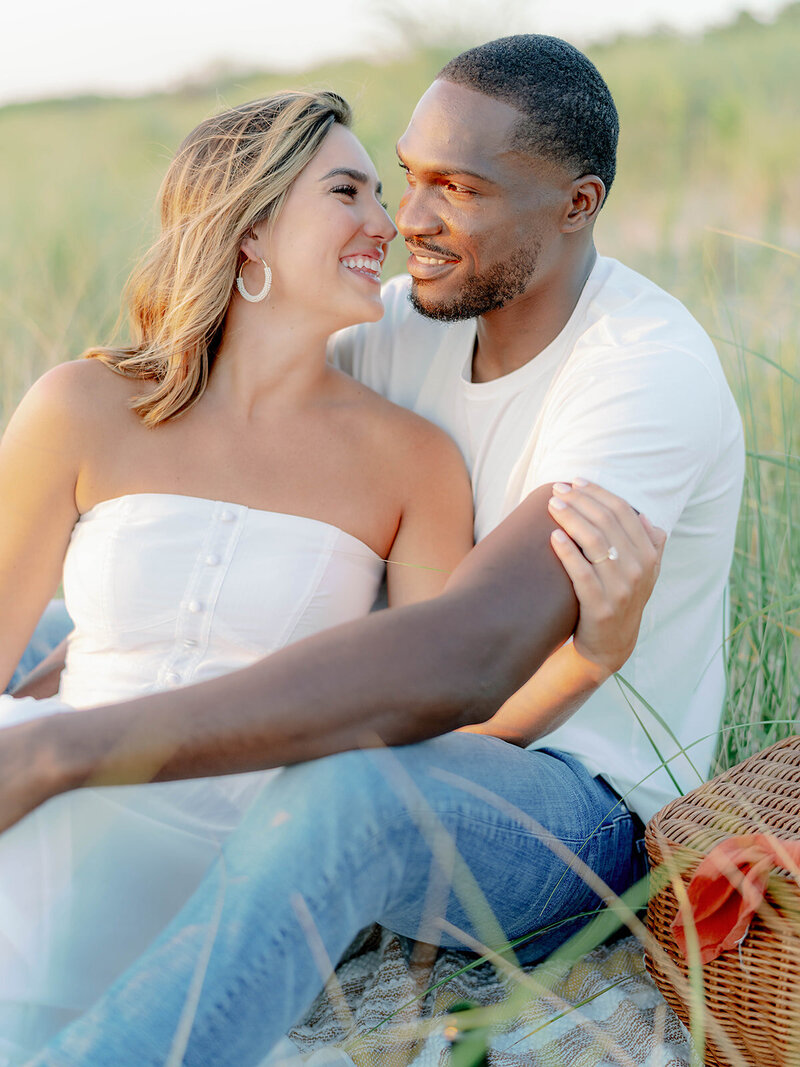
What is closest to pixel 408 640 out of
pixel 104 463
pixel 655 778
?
pixel 655 778

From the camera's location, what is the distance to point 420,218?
7.76 feet

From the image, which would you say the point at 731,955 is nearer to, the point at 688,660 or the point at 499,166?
the point at 688,660

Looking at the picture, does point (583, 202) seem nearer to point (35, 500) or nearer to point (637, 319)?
point (637, 319)

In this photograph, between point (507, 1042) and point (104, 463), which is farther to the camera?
point (104, 463)

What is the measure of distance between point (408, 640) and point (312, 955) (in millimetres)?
462

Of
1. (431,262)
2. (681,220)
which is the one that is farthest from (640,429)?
(681,220)

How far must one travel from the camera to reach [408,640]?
1630 mm

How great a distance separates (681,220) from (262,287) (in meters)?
5.60

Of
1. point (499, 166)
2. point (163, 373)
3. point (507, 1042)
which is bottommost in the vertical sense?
point (507, 1042)

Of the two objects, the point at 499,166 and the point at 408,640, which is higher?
the point at 499,166

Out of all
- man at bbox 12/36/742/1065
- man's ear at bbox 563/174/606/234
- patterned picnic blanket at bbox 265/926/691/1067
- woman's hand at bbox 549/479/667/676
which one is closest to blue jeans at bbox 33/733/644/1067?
man at bbox 12/36/742/1065

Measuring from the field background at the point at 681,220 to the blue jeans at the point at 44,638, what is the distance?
42.7 inches

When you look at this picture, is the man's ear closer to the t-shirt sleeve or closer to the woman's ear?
the t-shirt sleeve

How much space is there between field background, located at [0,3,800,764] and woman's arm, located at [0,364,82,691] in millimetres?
786
